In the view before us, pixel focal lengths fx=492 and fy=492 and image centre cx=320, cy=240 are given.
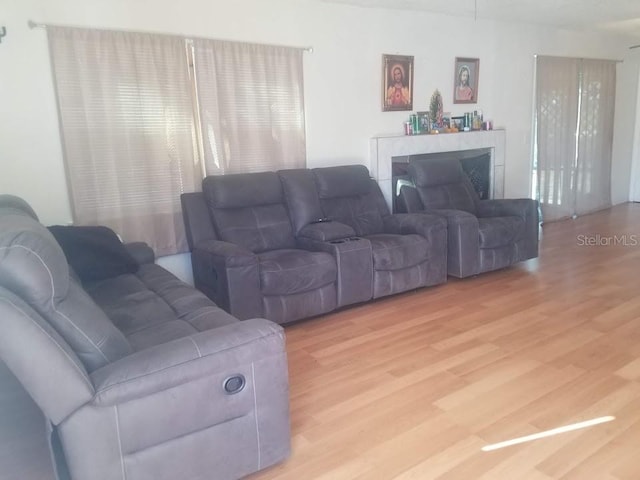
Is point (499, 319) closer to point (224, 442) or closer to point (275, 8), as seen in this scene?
point (224, 442)

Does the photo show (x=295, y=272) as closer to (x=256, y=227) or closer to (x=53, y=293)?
(x=256, y=227)

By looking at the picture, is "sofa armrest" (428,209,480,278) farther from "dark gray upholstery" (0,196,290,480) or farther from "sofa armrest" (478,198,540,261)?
"dark gray upholstery" (0,196,290,480)

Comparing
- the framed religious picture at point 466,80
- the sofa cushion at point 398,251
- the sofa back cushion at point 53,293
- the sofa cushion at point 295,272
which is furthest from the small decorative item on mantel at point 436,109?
the sofa back cushion at point 53,293

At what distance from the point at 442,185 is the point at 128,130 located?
2.77 meters

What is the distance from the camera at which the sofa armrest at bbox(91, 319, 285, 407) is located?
1.49 m

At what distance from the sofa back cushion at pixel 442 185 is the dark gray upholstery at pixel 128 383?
3.04 metres

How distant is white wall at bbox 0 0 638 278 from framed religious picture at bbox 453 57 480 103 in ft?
0.23

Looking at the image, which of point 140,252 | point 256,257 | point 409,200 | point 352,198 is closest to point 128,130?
point 140,252

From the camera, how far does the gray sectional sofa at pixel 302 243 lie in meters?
3.08

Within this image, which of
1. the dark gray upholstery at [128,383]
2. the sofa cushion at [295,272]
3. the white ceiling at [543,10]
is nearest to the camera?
the dark gray upholstery at [128,383]

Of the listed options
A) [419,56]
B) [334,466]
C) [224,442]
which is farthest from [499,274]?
[224,442]

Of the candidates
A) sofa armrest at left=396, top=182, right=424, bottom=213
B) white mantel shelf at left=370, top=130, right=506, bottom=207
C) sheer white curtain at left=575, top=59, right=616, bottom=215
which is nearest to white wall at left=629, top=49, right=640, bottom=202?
sheer white curtain at left=575, top=59, right=616, bottom=215

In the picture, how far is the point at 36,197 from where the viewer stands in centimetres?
317

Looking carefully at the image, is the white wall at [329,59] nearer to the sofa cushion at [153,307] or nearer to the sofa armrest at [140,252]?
the sofa armrest at [140,252]
